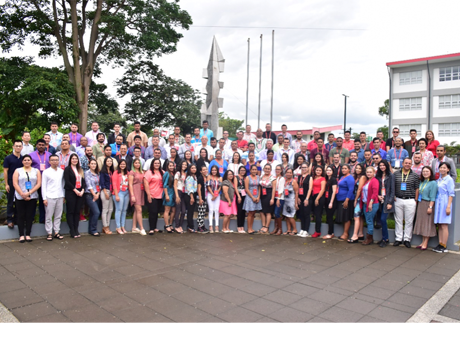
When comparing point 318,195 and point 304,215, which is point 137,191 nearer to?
point 304,215

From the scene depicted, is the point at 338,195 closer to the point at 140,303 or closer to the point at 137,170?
the point at 137,170

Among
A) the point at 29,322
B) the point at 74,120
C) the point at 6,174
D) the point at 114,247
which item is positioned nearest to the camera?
the point at 29,322

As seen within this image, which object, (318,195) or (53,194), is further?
(318,195)

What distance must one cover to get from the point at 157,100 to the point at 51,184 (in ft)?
58.8

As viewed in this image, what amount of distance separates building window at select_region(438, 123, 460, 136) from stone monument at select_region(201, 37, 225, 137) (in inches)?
1422

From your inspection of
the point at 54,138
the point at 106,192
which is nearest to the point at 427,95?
the point at 106,192

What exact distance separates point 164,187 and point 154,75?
17235mm

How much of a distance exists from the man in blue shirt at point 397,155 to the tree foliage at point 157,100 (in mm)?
18104

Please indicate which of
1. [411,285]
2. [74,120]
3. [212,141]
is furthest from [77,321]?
[74,120]

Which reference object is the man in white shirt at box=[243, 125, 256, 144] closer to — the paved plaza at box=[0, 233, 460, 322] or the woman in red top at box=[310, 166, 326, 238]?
the woman in red top at box=[310, 166, 326, 238]

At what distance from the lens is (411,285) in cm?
521

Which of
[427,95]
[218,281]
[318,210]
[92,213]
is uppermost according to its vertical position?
[427,95]

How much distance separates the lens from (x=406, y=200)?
744 centimetres

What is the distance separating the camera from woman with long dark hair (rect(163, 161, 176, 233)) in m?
8.50
